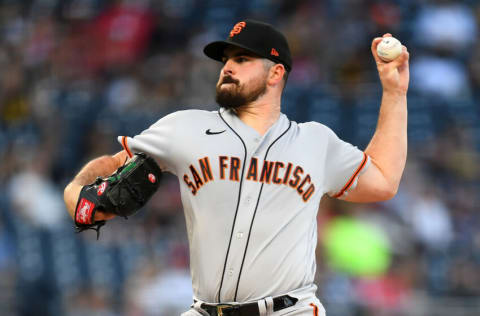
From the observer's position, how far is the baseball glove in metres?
3.57

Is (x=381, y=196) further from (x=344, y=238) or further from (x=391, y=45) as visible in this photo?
(x=344, y=238)

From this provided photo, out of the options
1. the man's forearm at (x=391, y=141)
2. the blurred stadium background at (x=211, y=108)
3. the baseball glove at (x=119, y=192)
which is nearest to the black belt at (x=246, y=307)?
the baseball glove at (x=119, y=192)

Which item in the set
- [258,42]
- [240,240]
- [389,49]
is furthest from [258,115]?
[389,49]

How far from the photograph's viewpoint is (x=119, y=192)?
3570mm

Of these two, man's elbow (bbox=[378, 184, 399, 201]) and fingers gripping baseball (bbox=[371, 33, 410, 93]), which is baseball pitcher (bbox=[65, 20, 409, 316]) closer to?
man's elbow (bbox=[378, 184, 399, 201])

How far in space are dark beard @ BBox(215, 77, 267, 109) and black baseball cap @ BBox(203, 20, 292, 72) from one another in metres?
0.15

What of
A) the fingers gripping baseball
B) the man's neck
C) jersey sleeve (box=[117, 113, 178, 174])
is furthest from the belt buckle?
the fingers gripping baseball

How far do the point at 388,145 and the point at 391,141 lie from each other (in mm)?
23

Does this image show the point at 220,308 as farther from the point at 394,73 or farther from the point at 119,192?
the point at 394,73

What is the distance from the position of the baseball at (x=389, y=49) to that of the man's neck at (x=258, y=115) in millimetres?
587

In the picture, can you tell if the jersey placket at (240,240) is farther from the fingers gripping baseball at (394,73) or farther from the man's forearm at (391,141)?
the fingers gripping baseball at (394,73)

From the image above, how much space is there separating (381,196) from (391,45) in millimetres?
685

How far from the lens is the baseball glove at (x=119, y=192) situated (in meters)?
3.57

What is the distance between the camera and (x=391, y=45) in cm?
405
